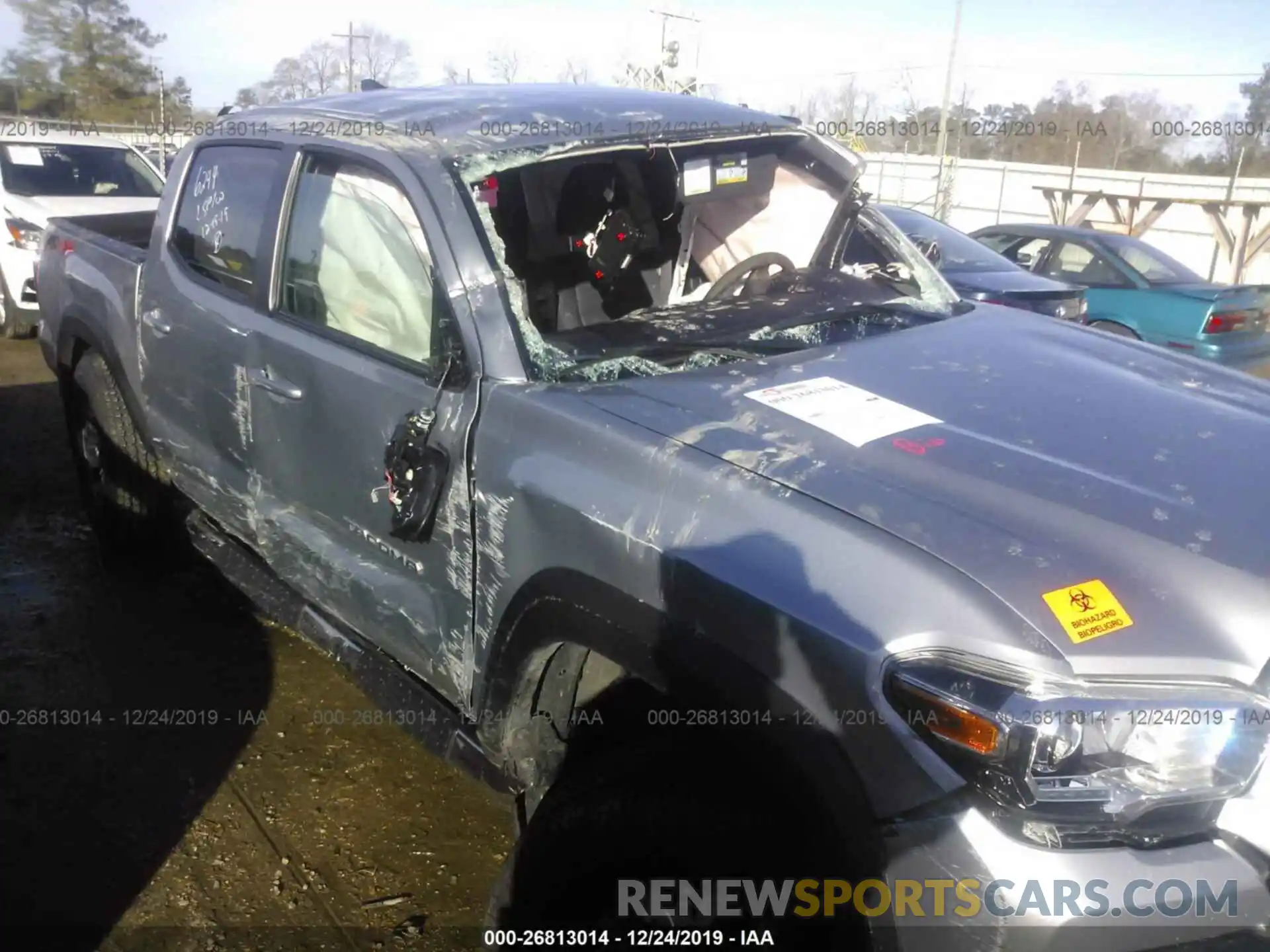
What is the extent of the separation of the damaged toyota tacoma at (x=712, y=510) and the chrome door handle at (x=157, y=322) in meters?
0.02

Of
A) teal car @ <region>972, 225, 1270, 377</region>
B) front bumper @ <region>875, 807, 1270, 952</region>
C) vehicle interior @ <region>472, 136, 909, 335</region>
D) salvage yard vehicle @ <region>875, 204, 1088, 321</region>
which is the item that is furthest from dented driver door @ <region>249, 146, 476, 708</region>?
teal car @ <region>972, 225, 1270, 377</region>

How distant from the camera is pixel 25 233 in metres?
8.36

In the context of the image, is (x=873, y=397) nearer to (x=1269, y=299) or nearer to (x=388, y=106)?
(x=388, y=106)

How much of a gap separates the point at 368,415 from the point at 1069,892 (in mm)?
1808

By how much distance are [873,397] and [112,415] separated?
322cm

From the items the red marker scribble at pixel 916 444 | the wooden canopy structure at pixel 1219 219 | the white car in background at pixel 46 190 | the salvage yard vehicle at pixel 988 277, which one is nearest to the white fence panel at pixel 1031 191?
the wooden canopy structure at pixel 1219 219

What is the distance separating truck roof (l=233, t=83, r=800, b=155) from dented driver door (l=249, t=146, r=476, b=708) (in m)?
0.18


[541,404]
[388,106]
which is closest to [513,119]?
[388,106]

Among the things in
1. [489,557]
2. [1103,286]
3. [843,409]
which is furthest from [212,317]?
[1103,286]

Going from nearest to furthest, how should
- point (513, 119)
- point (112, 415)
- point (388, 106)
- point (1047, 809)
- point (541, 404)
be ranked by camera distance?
point (1047, 809)
point (541, 404)
point (513, 119)
point (388, 106)
point (112, 415)

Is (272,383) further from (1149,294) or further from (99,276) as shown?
(1149,294)

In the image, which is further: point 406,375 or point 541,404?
point 406,375

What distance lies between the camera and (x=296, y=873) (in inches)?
111

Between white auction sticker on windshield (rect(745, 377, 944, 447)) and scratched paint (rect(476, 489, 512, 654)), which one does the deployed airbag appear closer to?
white auction sticker on windshield (rect(745, 377, 944, 447))
